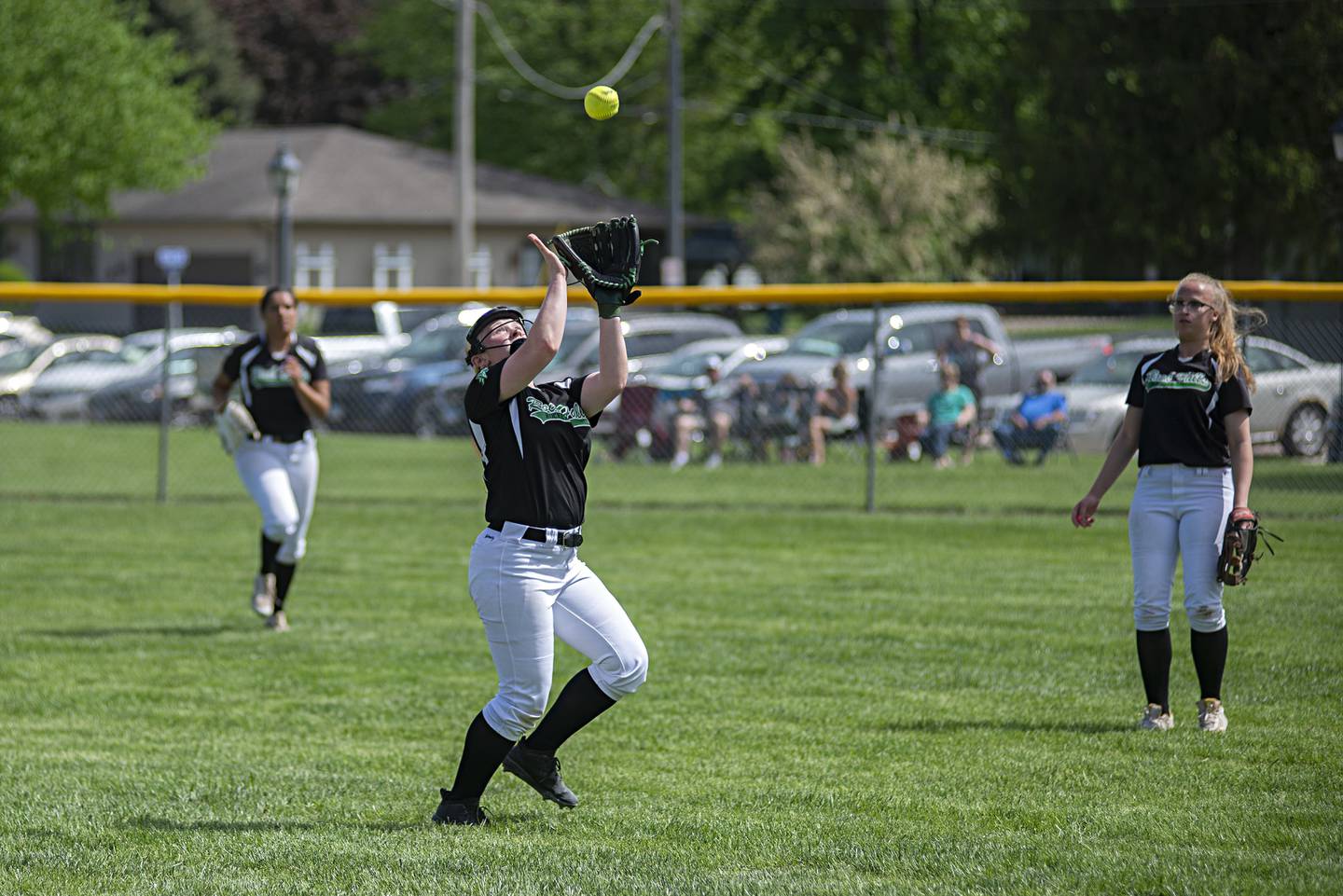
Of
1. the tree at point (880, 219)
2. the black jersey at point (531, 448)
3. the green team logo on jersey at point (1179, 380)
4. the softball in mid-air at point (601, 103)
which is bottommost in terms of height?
the black jersey at point (531, 448)

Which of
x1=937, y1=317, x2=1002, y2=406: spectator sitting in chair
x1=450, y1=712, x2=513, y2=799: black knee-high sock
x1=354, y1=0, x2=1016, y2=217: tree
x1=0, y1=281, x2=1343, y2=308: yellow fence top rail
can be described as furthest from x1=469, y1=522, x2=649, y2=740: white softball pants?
x1=354, y1=0, x2=1016, y2=217: tree

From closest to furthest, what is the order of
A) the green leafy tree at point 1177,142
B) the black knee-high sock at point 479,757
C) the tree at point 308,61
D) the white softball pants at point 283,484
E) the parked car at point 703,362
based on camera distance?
the black knee-high sock at point 479,757, the white softball pants at point 283,484, the parked car at point 703,362, the green leafy tree at point 1177,142, the tree at point 308,61

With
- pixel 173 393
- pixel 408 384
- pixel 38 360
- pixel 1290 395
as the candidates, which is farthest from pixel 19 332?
pixel 1290 395

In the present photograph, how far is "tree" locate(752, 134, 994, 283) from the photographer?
37906 mm

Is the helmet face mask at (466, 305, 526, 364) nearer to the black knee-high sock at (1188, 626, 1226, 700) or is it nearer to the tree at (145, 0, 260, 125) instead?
the black knee-high sock at (1188, 626, 1226, 700)

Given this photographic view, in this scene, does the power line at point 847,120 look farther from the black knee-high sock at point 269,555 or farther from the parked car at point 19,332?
the black knee-high sock at point 269,555

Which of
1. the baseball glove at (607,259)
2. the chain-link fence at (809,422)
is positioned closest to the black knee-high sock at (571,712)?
the baseball glove at (607,259)

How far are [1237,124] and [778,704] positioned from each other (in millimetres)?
21055

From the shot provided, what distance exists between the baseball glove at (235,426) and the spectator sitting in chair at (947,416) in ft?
25.8

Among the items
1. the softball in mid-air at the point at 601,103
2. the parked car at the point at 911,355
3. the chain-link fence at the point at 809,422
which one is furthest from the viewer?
the parked car at the point at 911,355

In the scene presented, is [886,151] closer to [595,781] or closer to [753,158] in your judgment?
[753,158]

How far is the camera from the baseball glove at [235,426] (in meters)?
9.75

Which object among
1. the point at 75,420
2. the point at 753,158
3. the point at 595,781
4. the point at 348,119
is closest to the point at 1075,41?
the point at 75,420

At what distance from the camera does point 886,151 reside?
3781 centimetres
